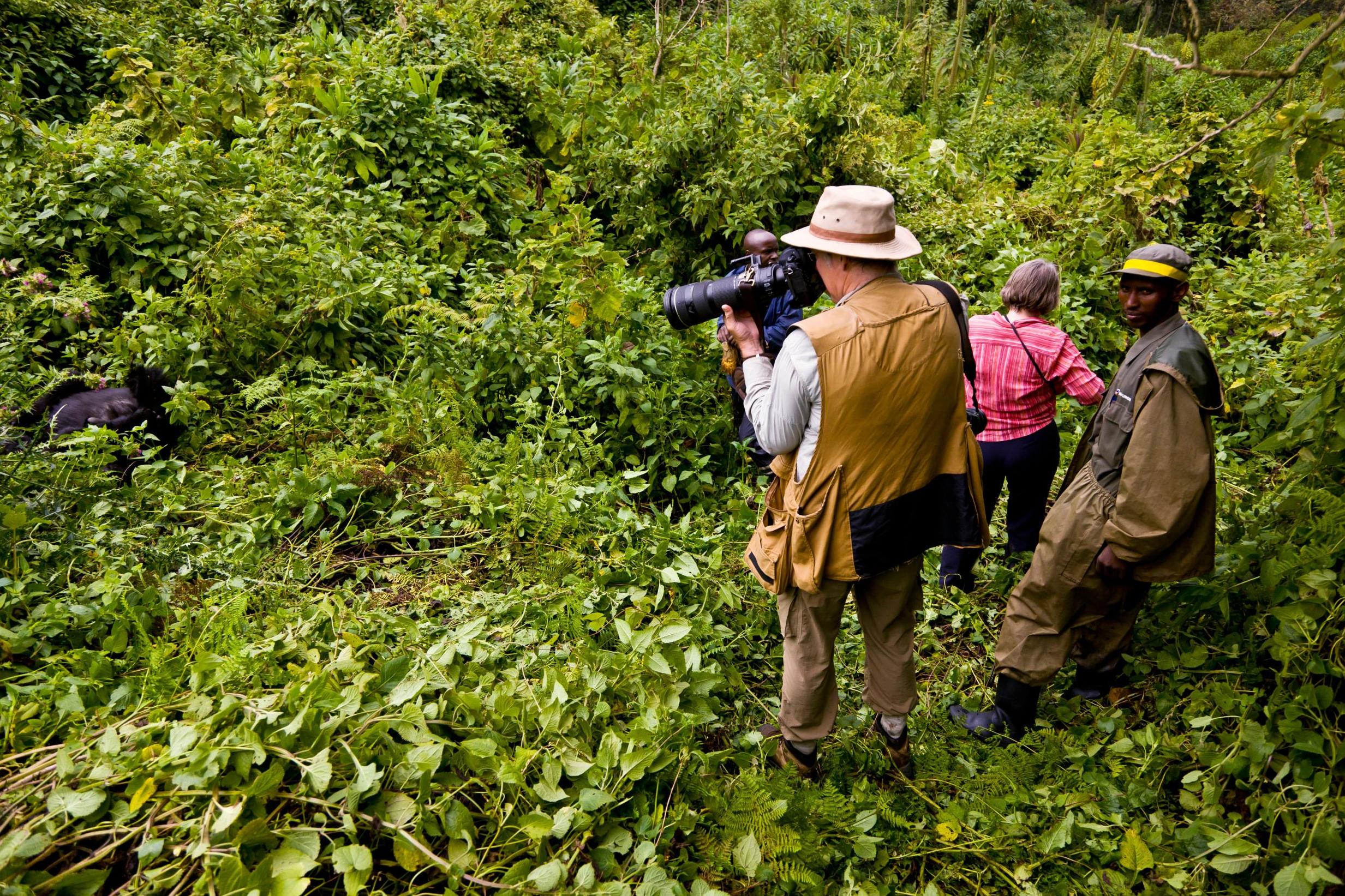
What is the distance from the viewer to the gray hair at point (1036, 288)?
3330 millimetres

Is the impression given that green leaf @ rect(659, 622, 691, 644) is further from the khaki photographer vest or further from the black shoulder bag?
the black shoulder bag

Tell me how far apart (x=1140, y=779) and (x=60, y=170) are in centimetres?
598

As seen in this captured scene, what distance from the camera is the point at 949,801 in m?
2.66

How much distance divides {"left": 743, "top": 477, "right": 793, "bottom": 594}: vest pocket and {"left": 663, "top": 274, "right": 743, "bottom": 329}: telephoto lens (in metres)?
0.70

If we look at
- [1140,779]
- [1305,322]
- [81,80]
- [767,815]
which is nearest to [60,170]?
[81,80]

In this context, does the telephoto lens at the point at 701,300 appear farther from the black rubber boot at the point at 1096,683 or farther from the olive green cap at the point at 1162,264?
the black rubber boot at the point at 1096,683

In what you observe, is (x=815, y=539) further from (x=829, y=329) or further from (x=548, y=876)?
(x=548, y=876)

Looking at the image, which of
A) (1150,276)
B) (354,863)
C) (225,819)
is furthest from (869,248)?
(225,819)

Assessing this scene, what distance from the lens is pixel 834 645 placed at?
251 cm

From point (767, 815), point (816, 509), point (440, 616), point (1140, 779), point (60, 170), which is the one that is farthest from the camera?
point (60, 170)

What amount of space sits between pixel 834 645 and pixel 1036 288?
1879 millimetres

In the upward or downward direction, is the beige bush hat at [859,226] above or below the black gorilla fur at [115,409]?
above

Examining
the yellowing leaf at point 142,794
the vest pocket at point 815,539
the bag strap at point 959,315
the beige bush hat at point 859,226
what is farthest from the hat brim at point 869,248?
the yellowing leaf at point 142,794

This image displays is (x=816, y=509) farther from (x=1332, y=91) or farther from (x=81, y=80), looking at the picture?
(x=81, y=80)
